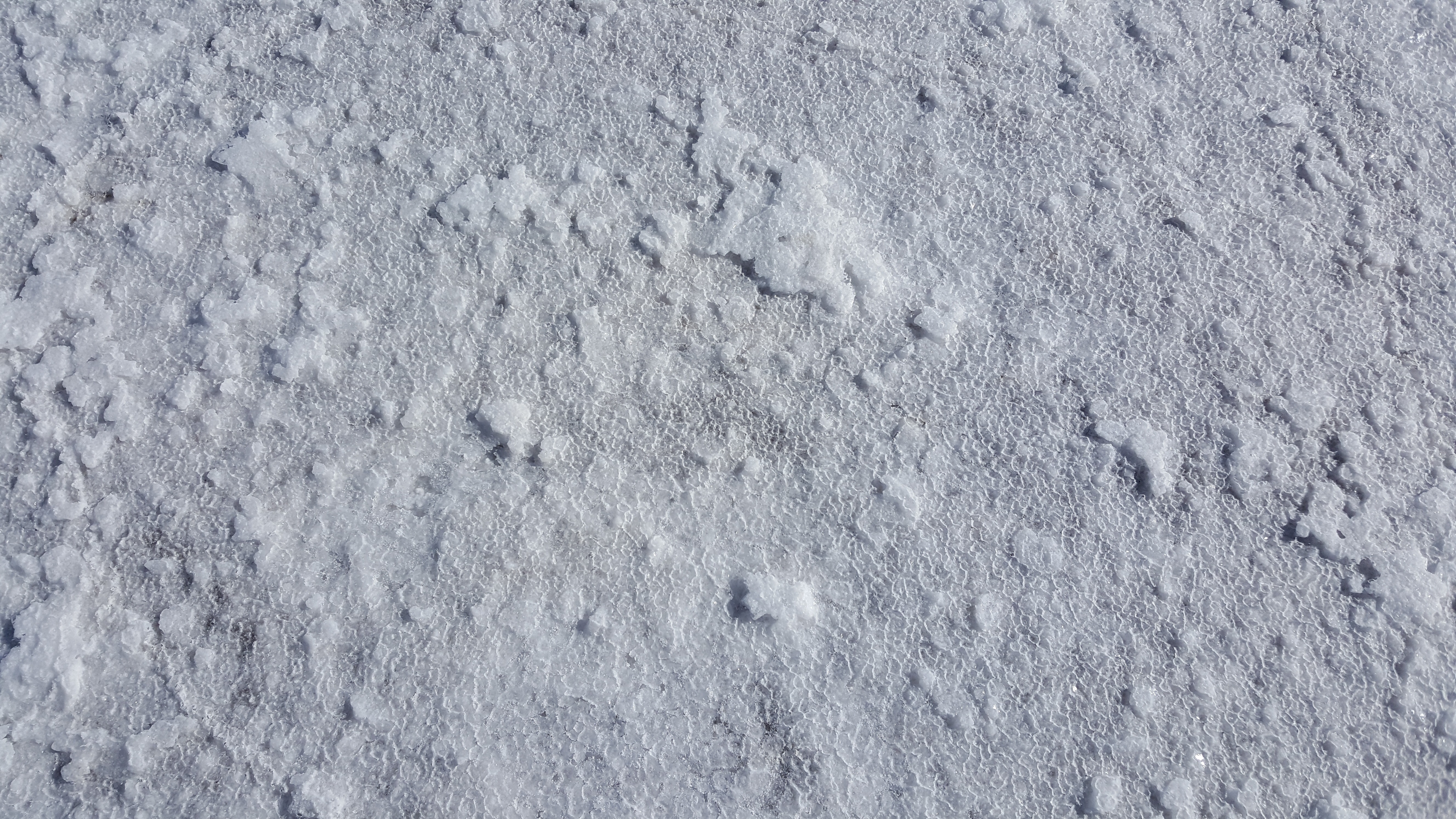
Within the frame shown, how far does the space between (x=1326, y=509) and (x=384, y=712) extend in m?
0.68

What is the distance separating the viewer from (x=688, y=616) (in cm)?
63

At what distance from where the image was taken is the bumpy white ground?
609 mm

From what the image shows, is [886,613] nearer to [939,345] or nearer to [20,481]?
[939,345]

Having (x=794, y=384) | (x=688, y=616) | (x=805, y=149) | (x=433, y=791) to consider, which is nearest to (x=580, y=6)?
(x=805, y=149)

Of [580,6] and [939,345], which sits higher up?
[580,6]

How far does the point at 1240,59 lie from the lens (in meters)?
0.78

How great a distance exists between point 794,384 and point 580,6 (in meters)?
0.39

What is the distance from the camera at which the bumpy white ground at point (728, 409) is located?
61cm

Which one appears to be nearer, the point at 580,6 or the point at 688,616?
the point at 688,616

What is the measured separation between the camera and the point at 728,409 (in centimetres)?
68

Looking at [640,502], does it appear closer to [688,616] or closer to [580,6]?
[688,616]

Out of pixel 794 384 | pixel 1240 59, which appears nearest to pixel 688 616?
pixel 794 384

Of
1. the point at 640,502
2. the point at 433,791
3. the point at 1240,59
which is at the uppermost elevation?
the point at 1240,59

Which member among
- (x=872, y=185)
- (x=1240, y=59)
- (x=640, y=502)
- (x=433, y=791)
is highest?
(x=1240, y=59)
